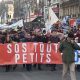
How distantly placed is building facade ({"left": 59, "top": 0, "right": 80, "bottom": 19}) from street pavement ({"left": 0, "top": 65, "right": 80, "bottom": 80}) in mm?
45602

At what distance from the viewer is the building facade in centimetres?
6425

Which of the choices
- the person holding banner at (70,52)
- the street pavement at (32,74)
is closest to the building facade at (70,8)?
the street pavement at (32,74)

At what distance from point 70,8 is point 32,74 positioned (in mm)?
54782

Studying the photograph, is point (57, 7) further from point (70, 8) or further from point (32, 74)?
point (32, 74)

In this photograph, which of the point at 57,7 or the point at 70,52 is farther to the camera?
the point at 57,7

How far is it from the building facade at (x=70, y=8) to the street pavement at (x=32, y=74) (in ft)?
150

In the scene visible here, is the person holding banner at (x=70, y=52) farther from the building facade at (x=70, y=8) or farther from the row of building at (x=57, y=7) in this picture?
the building facade at (x=70, y=8)

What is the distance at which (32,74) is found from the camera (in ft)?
51.7

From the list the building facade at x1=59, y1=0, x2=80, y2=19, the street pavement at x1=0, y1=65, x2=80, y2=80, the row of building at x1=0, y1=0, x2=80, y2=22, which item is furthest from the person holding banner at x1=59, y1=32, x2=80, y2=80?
the building facade at x1=59, y1=0, x2=80, y2=19

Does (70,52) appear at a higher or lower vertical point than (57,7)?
lower

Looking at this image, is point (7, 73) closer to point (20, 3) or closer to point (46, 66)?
point (46, 66)

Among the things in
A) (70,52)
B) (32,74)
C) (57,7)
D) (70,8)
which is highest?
(57,7)

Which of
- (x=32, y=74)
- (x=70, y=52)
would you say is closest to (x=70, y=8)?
(x=32, y=74)

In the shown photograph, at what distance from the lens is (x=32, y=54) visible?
16812mm
